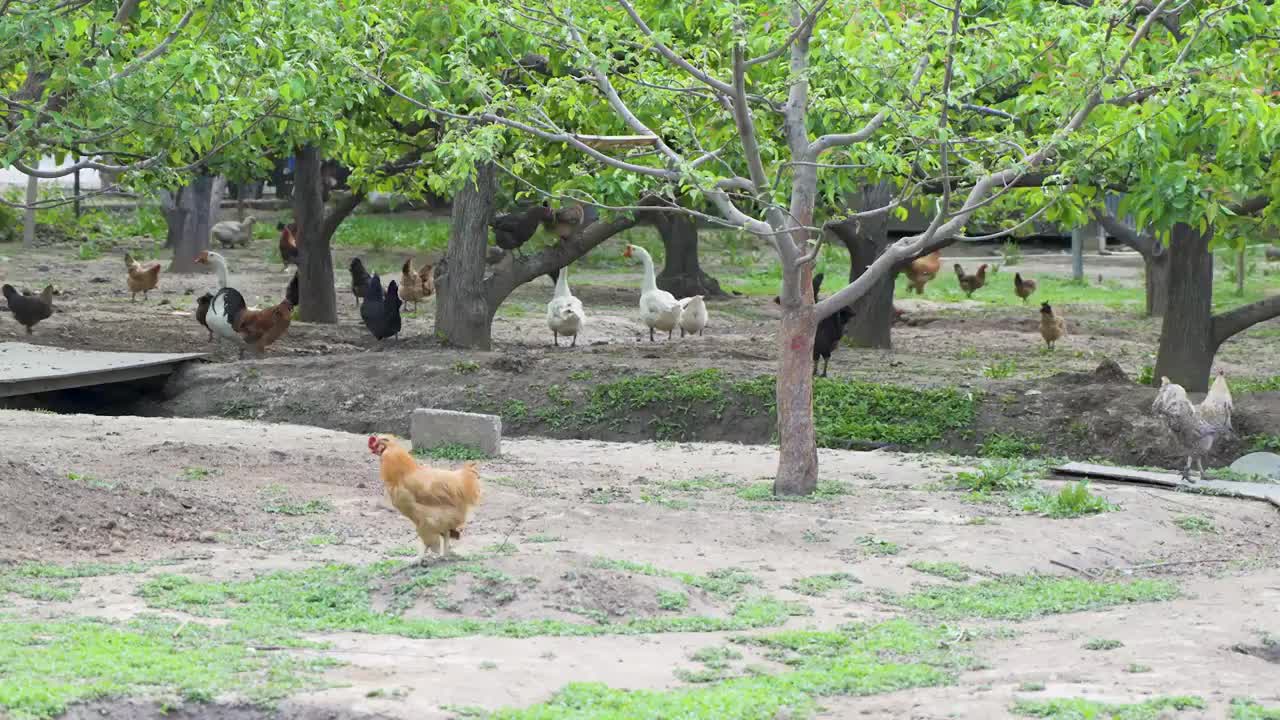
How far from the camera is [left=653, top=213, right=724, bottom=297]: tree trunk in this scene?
84.7ft

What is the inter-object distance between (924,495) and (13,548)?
19.6ft

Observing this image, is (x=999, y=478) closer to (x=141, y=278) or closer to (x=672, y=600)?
(x=672, y=600)

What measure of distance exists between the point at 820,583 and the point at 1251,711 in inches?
120

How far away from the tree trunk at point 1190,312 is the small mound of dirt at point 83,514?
9.76 metres

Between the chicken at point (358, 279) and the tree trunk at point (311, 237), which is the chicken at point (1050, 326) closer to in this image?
the tree trunk at point (311, 237)

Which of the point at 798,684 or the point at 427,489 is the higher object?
the point at 427,489

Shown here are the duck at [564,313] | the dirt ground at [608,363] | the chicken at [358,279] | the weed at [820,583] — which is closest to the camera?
the weed at [820,583]

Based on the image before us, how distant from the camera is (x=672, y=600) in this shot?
25.5ft

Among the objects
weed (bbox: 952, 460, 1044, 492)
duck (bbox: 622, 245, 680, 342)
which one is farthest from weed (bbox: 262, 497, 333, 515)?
duck (bbox: 622, 245, 680, 342)

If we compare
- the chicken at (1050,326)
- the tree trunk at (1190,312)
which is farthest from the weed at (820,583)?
the chicken at (1050,326)

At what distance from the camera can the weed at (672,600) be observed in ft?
25.4

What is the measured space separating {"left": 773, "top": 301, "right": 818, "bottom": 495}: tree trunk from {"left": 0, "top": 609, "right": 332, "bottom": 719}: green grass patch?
495cm

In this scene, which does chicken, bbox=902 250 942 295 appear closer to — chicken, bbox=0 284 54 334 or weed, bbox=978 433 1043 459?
weed, bbox=978 433 1043 459

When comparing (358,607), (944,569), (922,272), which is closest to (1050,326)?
(922,272)
